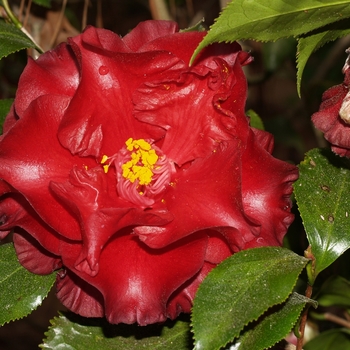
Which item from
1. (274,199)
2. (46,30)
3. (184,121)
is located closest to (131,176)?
(184,121)

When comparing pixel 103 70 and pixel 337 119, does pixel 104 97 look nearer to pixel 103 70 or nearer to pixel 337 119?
pixel 103 70

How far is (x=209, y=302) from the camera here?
840mm

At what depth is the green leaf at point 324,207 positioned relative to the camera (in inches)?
39.0

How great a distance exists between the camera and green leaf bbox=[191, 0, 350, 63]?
0.81 metres

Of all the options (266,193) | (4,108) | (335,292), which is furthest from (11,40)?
(335,292)

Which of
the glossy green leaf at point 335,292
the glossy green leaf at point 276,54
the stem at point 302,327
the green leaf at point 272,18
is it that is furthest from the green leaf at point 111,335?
the glossy green leaf at point 276,54

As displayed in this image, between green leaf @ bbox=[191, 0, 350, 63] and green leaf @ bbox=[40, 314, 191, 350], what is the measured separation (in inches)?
16.6

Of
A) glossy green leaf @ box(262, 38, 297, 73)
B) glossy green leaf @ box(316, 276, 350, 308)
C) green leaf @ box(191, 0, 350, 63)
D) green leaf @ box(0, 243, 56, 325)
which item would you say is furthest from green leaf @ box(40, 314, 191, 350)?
glossy green leaf @ box(262, 38, 297, 73)

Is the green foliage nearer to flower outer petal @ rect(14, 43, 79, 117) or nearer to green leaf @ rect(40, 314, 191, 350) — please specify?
flower outer petal @ rect(14, 43, 79, 117)

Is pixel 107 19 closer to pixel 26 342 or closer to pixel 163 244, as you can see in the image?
pixel 26 342

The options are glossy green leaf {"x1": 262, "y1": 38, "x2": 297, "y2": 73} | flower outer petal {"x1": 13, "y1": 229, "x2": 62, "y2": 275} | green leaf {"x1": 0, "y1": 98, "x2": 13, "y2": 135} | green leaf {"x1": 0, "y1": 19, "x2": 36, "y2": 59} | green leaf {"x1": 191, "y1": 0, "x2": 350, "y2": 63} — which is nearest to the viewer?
green leaf {"x1": 191, "y1": 0, "x2": 350, "y2": 63}

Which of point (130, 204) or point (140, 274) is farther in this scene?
point (130, 204)

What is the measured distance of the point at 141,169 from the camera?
1.03 metres

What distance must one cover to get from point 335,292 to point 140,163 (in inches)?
17.8
